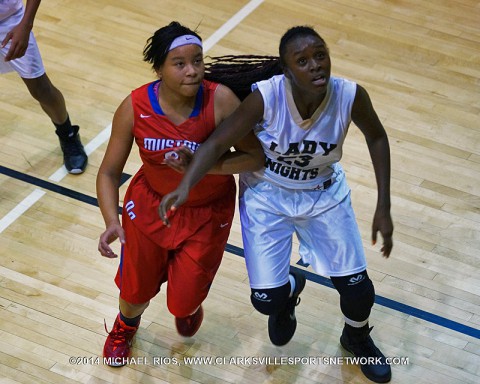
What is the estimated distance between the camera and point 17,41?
476 centimetres

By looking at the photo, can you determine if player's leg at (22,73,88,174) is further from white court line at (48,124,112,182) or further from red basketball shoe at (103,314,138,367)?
red basketball shoe at (103,314,138,367)

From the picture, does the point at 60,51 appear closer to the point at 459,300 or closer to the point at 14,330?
the point at 14,330

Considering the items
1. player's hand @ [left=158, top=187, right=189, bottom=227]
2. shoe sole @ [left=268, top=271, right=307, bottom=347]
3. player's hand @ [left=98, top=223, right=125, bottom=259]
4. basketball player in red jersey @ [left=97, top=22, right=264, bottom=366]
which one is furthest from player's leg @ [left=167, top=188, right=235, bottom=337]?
player's hand @ [left=158, top=187, right=189, bottom=227]

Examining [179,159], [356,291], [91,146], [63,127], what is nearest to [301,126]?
[179,159]

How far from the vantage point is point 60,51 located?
659 cm

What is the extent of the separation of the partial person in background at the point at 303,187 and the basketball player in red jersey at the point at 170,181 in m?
0.12

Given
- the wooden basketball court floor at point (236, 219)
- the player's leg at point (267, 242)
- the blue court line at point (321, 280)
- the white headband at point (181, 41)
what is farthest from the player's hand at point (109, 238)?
the blue court line at point (321, 280)

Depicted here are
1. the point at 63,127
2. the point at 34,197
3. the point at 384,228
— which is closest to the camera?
the point at 384,228

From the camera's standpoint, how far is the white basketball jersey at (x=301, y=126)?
11.9ft

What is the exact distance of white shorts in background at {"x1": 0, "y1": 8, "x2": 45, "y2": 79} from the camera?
507 centimetres

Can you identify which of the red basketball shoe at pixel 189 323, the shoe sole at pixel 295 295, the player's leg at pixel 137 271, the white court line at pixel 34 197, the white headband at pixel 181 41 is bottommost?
the white court line at pixel 34 197

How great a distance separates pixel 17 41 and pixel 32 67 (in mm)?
422

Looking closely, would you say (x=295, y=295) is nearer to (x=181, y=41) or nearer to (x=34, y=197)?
(x=181, y=41)

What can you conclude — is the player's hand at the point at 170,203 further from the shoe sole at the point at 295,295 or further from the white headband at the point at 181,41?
the shoe sole at the point at 295,295
